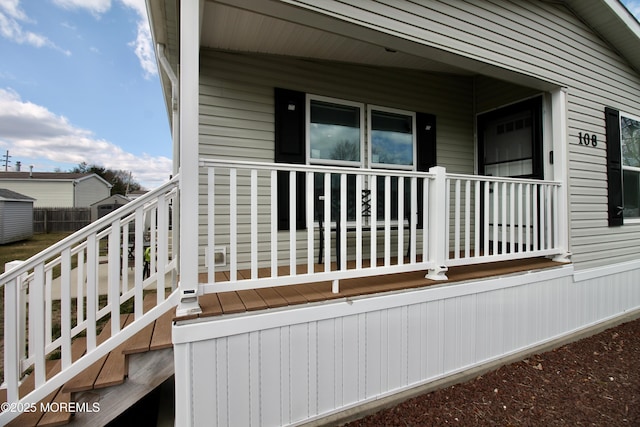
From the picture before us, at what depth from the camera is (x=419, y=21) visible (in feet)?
8.23

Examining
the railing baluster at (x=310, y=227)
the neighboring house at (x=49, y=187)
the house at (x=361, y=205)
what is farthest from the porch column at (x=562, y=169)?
the neighboring house at (x=49, y=187)

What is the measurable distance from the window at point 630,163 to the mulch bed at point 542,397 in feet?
7.91

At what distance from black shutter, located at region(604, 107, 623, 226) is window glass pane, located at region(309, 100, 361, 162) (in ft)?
10.7

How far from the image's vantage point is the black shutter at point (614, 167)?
395cm

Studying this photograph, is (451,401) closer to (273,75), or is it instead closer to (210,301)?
(210,301)

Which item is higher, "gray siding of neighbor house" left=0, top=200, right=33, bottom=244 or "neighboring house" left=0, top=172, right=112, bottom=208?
"neighboring house" left=0, top=172, right=112, bottom=208

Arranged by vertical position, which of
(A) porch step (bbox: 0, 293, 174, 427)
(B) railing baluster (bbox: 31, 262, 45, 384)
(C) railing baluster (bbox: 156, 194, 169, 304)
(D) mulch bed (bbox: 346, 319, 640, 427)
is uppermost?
(C) railing baluster (bbox: 156, 194, 169, 304)

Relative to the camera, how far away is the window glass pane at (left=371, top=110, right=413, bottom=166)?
12.6 ft

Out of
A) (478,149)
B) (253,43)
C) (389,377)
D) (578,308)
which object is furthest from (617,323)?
(253,43)

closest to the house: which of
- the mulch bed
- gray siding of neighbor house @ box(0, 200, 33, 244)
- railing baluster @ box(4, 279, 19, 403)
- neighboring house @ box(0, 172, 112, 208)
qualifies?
railing baluster @ box(4, 279, 19, 403)

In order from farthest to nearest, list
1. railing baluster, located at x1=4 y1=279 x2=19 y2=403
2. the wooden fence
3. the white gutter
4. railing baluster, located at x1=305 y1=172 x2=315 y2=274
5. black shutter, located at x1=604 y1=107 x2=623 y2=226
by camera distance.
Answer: the wooden fence < black shutter, located at x1=604 y1=107 x2=623 y2=226 < the white gutter < railing baluster, located at x1=305 y1=172 x2=315 y2=274 < railing baluster, located at x1=4 y1=279 x2=19 y2=403

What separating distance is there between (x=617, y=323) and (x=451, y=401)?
127 inches

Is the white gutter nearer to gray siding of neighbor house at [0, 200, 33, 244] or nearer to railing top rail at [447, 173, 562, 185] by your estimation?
railing top rail at [447, 173, 562, 185]

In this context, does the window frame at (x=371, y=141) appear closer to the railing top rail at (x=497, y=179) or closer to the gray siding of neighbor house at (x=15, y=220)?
the railing top rail at (x=497, y=179)
